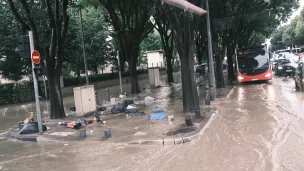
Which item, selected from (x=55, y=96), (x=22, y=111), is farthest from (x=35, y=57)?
(x=22, y=111)

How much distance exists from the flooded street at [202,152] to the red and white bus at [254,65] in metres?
15.2

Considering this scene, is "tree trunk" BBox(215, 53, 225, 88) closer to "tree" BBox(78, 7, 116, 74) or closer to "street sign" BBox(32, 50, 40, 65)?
"street sign" BBox(32, 50, 40, 65)

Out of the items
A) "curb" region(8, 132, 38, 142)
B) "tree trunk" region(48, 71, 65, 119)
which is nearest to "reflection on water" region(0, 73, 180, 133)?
"tree trunk" region(48, 71, 65, 119)

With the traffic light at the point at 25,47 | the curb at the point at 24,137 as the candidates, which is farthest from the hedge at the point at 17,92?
the traffic light at the point at 25,47

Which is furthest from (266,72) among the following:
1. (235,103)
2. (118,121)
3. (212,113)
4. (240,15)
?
(118,121)

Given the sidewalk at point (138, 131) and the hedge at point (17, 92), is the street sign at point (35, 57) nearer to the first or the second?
the sidewalk at point (138, 131)

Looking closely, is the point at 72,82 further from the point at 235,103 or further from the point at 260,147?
the point at 260,147

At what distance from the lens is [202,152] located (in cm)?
796

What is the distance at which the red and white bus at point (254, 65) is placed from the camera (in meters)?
26.4

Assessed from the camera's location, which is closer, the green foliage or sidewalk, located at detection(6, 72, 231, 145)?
sidewalk, located at detection(6, 72, 231, 145)

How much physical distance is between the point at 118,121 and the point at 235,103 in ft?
19.7

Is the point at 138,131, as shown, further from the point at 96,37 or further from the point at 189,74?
the point at 96,37

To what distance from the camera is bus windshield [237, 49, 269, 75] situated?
2656 centimetres

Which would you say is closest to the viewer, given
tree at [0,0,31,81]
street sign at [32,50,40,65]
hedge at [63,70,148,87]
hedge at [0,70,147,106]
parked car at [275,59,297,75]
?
street sign at [32,50,40,65]
